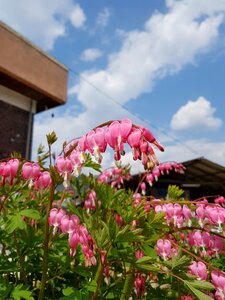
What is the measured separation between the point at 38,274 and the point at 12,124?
12.2 meters

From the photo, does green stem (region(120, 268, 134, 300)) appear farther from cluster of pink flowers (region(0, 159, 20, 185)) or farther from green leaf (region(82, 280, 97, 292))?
cluster of pink flowers (region(0, 159, 20, 185))

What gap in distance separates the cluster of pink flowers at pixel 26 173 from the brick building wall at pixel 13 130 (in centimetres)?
1135

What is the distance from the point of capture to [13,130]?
1396 centimetres

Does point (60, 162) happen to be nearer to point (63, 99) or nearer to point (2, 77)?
point (2, 77)

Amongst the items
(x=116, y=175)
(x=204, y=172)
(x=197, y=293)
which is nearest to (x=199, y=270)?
(x=197, y=293)

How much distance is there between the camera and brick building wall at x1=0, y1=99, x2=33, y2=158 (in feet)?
44.1

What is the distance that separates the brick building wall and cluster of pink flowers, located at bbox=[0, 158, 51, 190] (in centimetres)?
1135

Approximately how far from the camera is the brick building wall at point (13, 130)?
13454 millimetres

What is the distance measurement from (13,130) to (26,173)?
12.3 meters

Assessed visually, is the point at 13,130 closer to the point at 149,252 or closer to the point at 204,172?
the point at 204,172

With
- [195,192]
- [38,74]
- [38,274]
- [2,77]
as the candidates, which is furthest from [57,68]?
[38,274]

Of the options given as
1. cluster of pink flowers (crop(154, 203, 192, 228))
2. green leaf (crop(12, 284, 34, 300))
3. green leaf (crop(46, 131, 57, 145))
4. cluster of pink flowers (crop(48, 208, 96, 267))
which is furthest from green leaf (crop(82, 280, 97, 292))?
green leaf (crop(46, 131, 57, 145))

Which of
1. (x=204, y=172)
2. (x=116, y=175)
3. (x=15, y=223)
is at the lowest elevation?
(x=15, y=223)

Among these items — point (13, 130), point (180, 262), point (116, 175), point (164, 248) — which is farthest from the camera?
point (13, 130)
